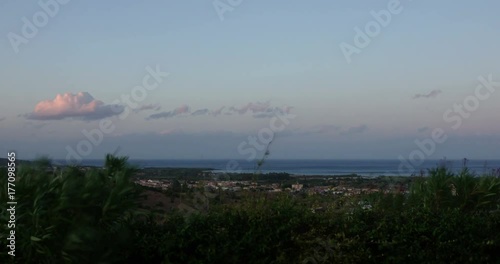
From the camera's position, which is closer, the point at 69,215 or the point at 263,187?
the point at 69,215

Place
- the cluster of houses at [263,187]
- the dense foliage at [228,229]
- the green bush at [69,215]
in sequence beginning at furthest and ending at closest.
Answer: the cluster of houses at [263,187] → the dense foliage at [228,229] → the green bush at [69,215]

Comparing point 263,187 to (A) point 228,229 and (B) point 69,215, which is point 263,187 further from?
(B) point 69,215

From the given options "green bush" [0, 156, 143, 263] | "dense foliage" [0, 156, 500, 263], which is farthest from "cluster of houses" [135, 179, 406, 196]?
"green bush" [0, 156, 143, 263]

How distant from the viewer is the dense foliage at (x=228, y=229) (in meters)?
7.09

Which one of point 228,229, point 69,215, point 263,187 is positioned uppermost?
point 263,187

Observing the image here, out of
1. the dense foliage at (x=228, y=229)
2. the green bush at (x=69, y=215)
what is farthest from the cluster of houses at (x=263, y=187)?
the green bush at (x=69, y=215)

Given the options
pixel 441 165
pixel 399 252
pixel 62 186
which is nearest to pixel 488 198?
pixel 441 165

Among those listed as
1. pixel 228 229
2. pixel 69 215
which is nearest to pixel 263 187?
pixel 228 229

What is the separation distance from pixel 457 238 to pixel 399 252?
78cm

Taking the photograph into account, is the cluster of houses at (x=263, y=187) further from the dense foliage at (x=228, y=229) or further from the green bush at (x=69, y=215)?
the green bush at (x=69, y=215)

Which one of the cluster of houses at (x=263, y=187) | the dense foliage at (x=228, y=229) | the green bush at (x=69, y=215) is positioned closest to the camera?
the green bush at (x=69, y=215)

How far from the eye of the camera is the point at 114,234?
7.65m

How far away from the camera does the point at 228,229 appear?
8117mm

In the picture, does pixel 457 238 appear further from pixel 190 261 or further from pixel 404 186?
pixel 190 261
